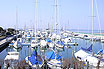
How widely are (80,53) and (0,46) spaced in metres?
22.1

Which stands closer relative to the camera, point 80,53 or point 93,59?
point 93,59

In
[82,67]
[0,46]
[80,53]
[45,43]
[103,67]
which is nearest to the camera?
[103,67]

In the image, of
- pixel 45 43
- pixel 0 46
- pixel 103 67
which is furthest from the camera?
pixel 45 43

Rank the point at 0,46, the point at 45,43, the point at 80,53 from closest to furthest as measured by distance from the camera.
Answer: the point at 80,53
the point at 0,46
the point at 45,43

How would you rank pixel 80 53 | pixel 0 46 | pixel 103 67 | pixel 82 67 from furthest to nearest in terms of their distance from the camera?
pixel 0 46
pixel 80 53
pixel 82 67
pixel 103 67

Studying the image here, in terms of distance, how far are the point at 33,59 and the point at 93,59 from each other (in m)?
7.14

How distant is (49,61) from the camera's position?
17.3 meters

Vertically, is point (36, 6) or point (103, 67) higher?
point (36, 6)

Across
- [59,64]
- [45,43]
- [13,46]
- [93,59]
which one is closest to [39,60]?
[59,64]

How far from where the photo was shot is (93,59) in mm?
16875

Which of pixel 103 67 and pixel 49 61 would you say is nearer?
pixel 103 67

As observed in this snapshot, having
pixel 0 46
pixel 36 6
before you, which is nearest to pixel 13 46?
pixel 0 46

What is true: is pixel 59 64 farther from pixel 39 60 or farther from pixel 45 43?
pixel 45 43

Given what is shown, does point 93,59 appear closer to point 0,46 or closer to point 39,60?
point 39,60
